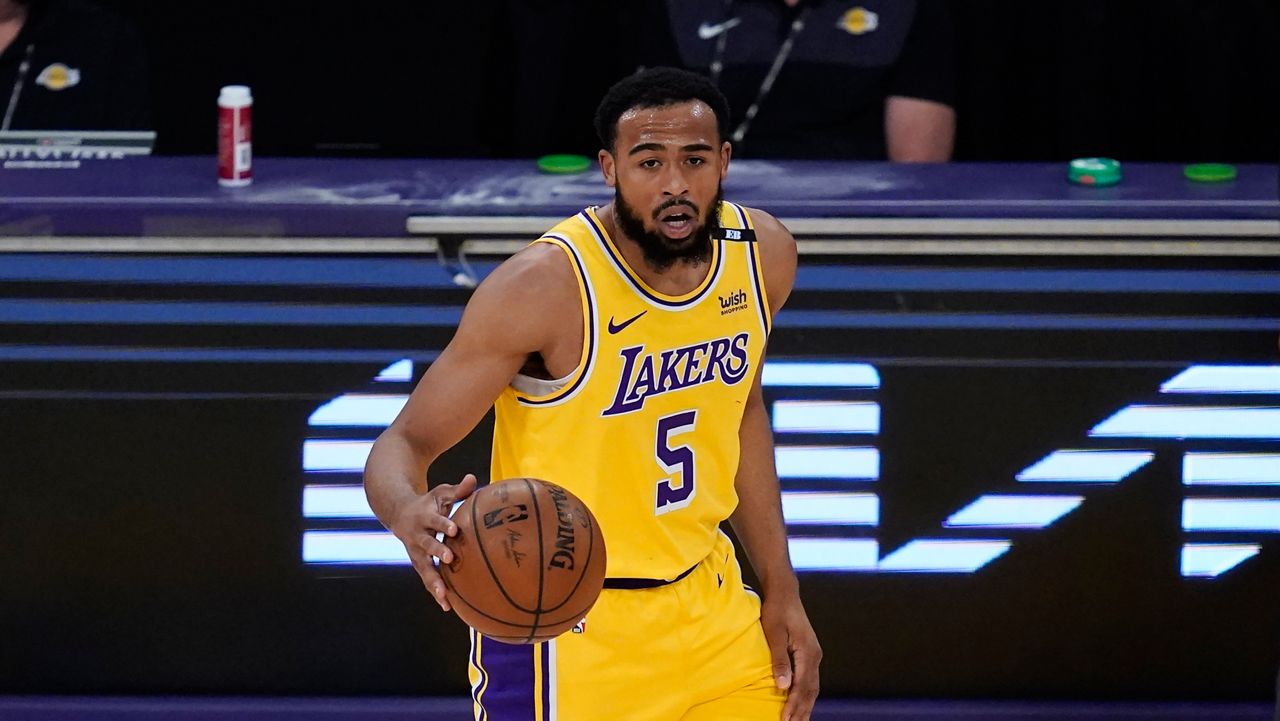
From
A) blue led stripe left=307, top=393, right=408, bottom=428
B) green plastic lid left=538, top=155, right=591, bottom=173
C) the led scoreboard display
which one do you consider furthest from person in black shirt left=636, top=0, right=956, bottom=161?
blue led stripe left=307, top=393, right=408, bottom=428

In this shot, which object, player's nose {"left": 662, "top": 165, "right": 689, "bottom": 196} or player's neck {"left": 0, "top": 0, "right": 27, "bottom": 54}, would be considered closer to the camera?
player's nose {"left": 662, "top": 165, "right": 689, "bottom": 196}

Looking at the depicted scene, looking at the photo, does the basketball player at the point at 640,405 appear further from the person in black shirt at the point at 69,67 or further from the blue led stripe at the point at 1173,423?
the person in black shirt at the point at 69,67

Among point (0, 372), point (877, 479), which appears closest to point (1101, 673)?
point (877, 479)

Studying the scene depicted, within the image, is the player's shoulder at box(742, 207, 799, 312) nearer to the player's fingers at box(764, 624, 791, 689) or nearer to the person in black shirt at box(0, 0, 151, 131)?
the player's fingers at box(764, 624, 791, 689)

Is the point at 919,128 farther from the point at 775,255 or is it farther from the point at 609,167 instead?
the point at 609,167

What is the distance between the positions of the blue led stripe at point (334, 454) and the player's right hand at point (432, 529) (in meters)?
1.80

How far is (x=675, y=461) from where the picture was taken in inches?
138

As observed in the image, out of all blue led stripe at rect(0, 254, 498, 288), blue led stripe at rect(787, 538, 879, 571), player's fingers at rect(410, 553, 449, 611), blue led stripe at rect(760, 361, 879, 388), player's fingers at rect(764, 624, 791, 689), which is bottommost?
blue led stripe at rect(787, 538, 879, 571)

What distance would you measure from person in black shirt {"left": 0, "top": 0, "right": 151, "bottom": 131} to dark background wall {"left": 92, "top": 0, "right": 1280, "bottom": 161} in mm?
755

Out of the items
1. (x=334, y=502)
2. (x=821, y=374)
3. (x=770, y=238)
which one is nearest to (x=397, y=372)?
(x=334, y=502)

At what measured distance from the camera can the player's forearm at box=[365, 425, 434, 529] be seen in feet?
9.91

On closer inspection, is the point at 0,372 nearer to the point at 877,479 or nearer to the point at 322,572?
the point at 322,572

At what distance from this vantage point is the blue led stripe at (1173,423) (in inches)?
185

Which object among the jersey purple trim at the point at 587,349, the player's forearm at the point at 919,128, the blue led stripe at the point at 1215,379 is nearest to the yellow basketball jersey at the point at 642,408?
the jersey purple trim at the point at 587,349
